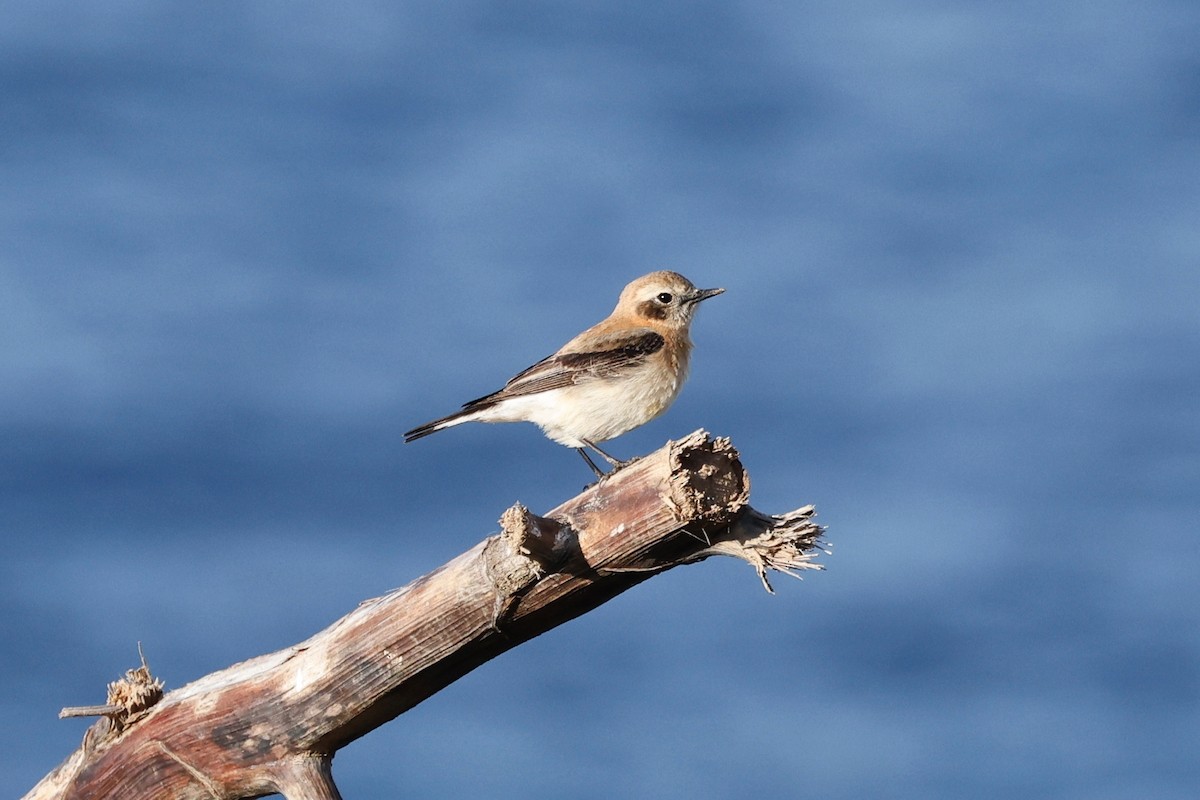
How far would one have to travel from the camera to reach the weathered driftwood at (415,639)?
8.81 m

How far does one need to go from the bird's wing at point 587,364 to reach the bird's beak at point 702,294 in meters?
0.94

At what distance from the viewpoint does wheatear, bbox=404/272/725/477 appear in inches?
517

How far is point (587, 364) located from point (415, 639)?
4.54 meters

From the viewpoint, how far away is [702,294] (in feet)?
47.9

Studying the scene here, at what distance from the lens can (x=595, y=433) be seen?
13266 millimetres

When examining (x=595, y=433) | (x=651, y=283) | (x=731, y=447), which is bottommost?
(x=731, y=447)

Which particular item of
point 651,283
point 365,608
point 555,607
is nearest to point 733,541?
point 555,607

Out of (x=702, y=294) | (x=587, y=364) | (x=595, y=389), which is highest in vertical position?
(x=702, y=294)

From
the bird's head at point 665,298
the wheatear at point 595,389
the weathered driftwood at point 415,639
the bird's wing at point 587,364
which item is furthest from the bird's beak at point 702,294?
the weathered driftwood at point 415,639

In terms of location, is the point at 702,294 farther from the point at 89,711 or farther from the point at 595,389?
the point at 89,711

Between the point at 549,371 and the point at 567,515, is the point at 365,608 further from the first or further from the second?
the point at 549,371

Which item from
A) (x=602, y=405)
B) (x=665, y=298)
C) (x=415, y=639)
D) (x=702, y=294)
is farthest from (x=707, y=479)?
(x=702, y=294)

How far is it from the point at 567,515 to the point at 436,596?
105 centimetres

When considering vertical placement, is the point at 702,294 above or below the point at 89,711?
above
